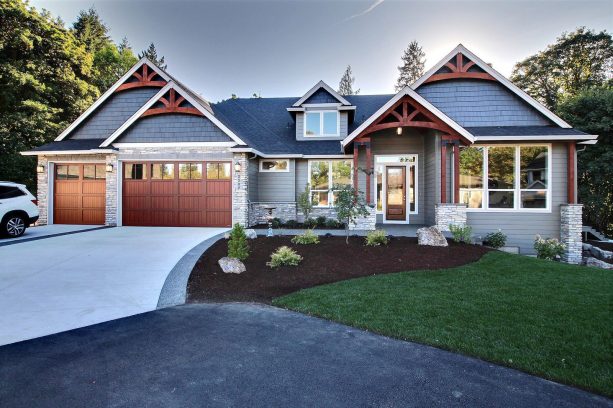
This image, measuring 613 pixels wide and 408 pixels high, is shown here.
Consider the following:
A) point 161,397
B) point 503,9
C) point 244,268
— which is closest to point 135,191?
point 244,268

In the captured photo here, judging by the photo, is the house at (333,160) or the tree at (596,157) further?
the tree at (596,157)

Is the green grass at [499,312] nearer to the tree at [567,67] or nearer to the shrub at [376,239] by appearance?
the shrub at [376,239]

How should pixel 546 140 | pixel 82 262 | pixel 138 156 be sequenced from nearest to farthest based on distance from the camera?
pixel 82 262 < pixel 546 140 < pixel 138 156

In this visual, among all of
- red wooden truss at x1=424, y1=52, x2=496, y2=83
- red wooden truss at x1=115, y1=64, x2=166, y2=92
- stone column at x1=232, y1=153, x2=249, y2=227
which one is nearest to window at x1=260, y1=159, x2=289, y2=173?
stone column at x1=232, y1=153, x2=249, y2=227

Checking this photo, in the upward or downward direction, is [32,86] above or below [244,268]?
above

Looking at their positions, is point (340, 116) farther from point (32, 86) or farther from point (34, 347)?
point (32, 86)

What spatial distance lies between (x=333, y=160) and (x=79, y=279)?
969 cm

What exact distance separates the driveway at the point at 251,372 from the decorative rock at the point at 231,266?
2395 millimetres

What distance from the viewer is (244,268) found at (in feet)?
20.9

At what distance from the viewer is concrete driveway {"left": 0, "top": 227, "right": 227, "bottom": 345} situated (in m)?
4.09

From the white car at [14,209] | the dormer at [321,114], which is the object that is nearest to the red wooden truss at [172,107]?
the dormer at [321,114]

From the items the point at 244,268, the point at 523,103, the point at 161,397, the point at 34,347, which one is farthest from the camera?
the point at 523,103

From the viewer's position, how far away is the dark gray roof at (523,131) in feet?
33.3

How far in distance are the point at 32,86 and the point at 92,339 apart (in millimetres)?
21612
